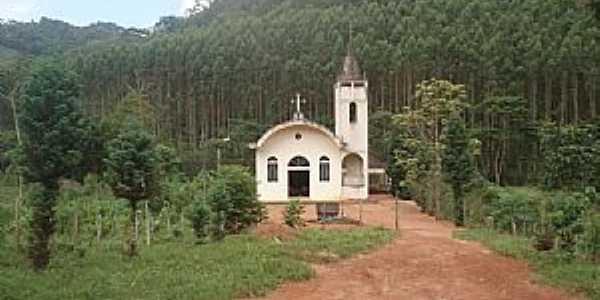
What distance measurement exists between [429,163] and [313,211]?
5464 mm

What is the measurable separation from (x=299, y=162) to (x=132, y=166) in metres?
19.2

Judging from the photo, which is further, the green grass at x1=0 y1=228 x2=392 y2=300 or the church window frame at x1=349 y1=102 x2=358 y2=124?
the church window frame at x1=349 y1=102 x2=358 y2=124

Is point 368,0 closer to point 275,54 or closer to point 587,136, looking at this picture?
point 275,54

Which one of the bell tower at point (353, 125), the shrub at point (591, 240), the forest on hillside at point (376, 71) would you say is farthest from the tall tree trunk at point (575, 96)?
the shrub at point (591, 240)

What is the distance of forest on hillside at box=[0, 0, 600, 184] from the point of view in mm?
44719

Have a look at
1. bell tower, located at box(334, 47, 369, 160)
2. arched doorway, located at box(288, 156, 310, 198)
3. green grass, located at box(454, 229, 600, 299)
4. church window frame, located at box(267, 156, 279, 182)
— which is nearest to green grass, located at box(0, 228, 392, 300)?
green grass, located at box(454, 229, 600, 299)

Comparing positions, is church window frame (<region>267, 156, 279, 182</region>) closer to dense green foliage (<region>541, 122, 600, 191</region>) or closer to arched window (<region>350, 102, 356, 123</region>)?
arched window (<region>350, 102, 356, 123</region>)

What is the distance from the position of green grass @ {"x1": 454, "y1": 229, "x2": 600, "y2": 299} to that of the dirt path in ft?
0.95

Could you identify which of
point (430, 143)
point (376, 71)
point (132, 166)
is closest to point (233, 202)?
point (132, 166)

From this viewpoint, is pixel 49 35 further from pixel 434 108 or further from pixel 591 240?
pixel 591 240

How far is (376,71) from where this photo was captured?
51594 millimetres

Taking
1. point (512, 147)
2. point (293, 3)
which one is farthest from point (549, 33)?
point (293, 3)

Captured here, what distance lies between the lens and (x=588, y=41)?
44656mm

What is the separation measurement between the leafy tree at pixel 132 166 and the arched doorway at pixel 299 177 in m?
18.5
